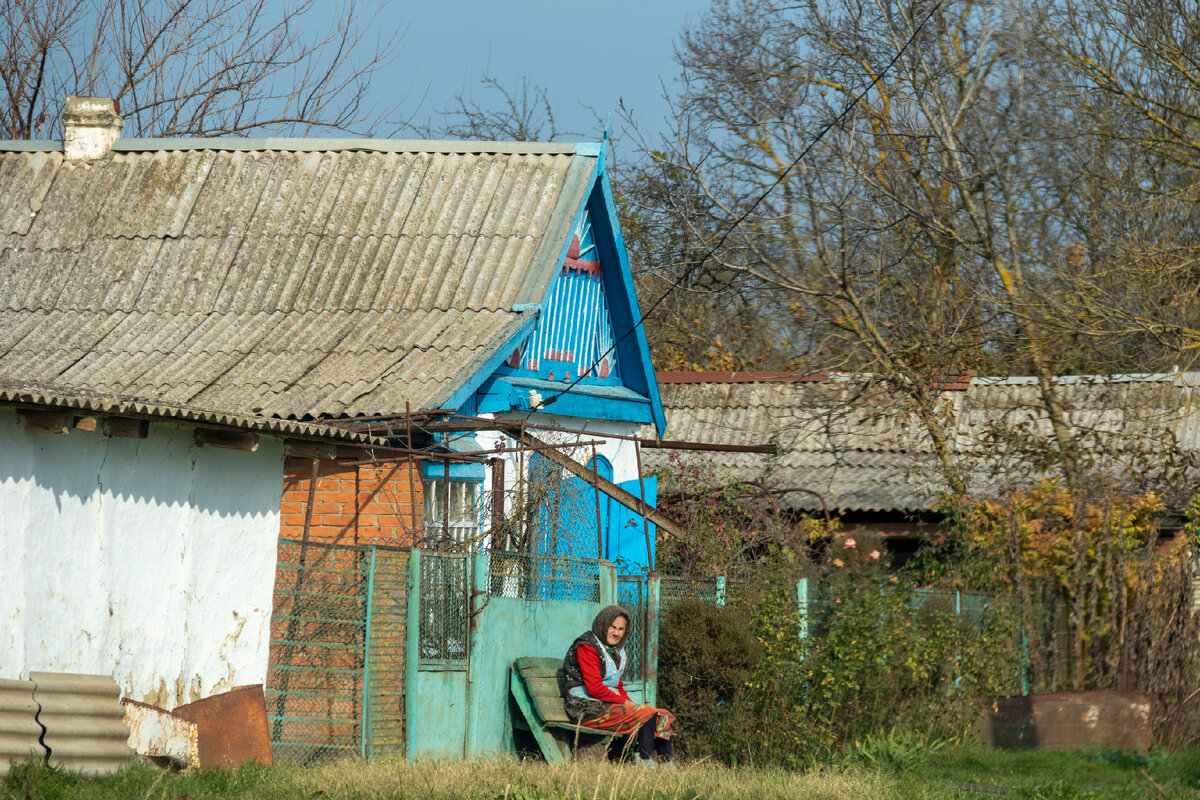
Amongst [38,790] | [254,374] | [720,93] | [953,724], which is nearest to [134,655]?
[38,790]

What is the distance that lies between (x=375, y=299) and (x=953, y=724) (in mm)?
6229

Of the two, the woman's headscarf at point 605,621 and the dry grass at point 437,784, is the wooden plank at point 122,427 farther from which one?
the woman's headscarf at point 605,621

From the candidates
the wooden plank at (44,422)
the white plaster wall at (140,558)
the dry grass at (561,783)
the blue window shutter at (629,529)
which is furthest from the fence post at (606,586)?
the wooden plank at (44,422)

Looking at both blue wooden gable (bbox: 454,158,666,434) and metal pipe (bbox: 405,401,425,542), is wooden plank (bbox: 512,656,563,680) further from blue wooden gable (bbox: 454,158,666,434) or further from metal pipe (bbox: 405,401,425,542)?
blue wooden gable (bbox: 454,158,666,434)

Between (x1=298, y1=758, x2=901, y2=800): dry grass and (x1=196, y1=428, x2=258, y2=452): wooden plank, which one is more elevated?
(x1=196, y1=428, x2=258, y2=452): wooden plank

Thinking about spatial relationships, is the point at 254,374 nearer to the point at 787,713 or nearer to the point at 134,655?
the point at 134,655

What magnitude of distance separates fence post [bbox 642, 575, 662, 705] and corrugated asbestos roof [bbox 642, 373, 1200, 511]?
12.5 ft

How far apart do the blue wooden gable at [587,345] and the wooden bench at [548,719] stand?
277 cm

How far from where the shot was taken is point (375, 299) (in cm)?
1226

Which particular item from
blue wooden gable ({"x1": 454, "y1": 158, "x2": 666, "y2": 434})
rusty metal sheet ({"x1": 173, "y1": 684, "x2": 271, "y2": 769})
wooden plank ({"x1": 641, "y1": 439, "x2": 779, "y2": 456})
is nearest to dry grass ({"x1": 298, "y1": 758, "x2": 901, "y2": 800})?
rusty metal sheet ({"x1": 173, "y1": 684, "x2": 271, "y2": 769})

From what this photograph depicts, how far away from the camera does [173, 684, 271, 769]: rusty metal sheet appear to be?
786 cm

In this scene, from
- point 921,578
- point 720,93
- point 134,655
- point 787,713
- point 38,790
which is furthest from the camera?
point 720,93

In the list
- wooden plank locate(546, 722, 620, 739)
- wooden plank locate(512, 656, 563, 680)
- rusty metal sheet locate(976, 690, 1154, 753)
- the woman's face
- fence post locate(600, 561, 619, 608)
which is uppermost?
fence post locate(600, 561, 619, 608)

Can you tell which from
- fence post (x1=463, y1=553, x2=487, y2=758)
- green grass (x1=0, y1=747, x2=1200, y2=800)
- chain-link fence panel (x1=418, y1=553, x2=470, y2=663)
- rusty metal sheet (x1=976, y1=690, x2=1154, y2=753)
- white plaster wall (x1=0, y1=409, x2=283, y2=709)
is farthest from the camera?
rusty metal sheet (x1=976, y1=690, x2=1154, y2=753)
